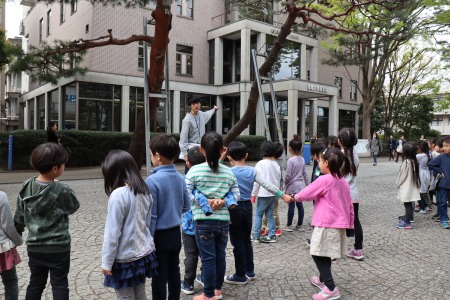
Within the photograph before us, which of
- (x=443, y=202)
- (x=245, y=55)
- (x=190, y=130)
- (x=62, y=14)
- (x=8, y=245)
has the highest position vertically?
(x=62, y=14)

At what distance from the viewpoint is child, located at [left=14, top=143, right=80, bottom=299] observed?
2709 mm

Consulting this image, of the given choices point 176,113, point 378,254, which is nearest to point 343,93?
point 176,113

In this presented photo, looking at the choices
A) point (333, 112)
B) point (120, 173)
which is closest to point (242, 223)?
point (120, 173)

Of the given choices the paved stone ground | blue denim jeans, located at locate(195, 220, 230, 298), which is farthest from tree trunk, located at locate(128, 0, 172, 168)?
blue denim jeans, located at locate(195, 220, 230, 298)

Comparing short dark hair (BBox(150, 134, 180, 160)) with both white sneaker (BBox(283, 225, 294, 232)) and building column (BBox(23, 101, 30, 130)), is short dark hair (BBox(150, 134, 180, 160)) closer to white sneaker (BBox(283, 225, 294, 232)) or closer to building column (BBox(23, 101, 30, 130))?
white sneaker (BBox(283, 225, 294, 232))

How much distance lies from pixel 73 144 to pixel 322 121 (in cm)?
2202

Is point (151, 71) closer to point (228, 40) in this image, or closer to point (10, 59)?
point (10, 59)

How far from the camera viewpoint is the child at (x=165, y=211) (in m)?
2.98

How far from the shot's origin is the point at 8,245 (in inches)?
112

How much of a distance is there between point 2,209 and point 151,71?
8.15m

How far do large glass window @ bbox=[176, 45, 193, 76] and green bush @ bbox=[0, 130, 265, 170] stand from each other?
8.46 metres

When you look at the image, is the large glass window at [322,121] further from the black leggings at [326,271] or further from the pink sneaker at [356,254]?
the black leggings at [326,271]

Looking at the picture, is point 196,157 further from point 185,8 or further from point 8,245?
point 185,8

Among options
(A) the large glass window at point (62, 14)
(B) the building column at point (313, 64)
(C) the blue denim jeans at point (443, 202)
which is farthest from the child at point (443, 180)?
(A) the large glass window at point (62, 14)
